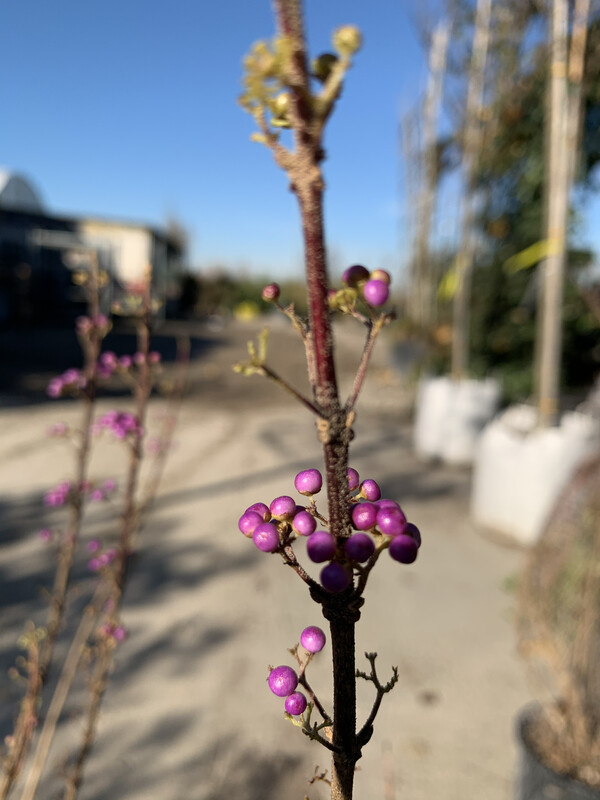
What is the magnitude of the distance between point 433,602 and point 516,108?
5753mm

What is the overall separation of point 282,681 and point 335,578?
0.13 metres

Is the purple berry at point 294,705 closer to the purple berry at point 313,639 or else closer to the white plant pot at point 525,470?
the purple berry at point 313,639

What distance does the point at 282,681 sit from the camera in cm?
47

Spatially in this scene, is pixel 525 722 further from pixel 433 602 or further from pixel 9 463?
pixel 9 463

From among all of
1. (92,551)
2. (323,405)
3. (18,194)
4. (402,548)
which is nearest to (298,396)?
(323,405)

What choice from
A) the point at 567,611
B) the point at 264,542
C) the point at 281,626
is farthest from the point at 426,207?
the point at 264,542

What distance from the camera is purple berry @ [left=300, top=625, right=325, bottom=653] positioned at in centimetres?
48

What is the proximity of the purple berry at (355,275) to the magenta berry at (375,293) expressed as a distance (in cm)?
1

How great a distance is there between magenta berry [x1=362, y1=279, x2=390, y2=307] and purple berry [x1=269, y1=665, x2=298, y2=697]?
0.92ft

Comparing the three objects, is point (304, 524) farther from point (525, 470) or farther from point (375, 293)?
point (525, 470)

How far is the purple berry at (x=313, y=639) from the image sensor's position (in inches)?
19.0

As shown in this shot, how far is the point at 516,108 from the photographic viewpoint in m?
6.91

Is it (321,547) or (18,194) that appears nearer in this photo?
(321,547)

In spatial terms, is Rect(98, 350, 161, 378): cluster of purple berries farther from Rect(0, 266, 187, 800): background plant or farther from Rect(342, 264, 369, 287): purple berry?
Rect(342, 264, 369, 287): purple berry
